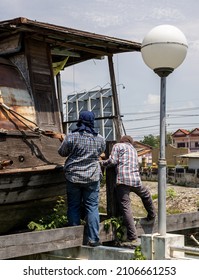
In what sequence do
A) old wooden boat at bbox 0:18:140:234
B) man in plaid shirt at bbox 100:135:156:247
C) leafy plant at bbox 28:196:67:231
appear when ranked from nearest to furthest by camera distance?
man in plaid shirt at bbox 100:135:156:247, leafy plant at bbox 28:196:67:231, old wooden boat at bbox 0:18:140:234

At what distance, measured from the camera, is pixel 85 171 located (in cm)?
661

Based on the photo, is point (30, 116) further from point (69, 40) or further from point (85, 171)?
point (85, 171)

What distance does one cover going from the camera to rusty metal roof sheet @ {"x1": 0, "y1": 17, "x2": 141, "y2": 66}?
763 centimetres

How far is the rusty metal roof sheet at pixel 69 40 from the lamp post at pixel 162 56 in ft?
7.69

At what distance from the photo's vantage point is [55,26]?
25.5ft

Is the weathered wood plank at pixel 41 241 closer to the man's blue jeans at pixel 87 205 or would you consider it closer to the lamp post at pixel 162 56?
the man's blue jeans at pixel 87 205

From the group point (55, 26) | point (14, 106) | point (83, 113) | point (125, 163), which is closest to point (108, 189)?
point (125, 163)

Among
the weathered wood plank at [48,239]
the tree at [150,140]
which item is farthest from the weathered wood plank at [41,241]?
the tree at [150,140]

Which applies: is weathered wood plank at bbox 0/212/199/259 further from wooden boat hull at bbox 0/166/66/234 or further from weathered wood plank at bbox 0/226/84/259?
wooden boat hull at bbox 0/166/66/234

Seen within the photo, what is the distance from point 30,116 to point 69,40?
5.17 ft

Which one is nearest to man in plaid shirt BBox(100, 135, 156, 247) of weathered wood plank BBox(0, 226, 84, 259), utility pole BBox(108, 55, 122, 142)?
weathered wood plank BBox(0, 226, 84, 259)

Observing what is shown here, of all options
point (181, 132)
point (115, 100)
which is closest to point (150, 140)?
point (181, 132)

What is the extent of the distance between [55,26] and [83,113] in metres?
1.75

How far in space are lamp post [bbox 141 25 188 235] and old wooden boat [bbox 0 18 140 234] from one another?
7.52 feet
